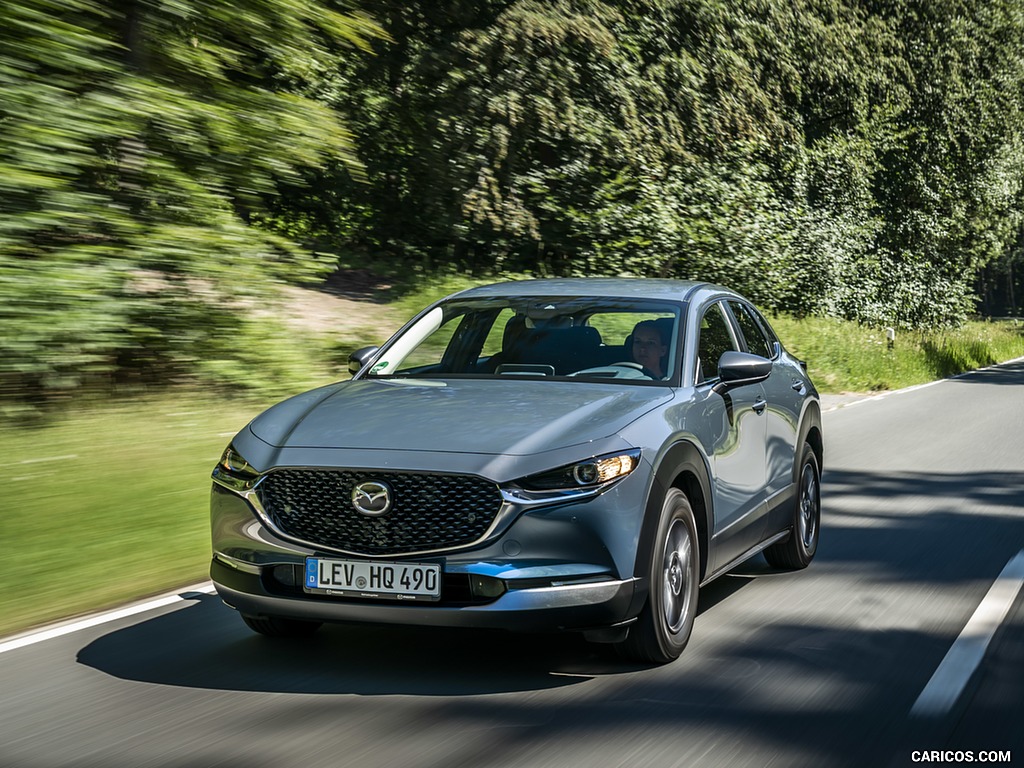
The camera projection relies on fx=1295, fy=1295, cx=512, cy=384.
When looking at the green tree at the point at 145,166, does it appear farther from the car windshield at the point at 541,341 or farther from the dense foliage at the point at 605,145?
the dense foliage at the point at 605,145

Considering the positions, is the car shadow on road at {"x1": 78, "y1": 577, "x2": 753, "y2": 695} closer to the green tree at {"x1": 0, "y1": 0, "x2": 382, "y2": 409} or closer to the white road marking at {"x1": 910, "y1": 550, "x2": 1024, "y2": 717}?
the white road marking at {"x1": 910, "y1": 550, "x2": 1024, "y2": 717}

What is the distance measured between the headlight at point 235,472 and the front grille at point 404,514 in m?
0.29

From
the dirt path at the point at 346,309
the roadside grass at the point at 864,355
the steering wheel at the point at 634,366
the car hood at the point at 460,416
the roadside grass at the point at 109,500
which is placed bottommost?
the roadside grass at the point at 864,355

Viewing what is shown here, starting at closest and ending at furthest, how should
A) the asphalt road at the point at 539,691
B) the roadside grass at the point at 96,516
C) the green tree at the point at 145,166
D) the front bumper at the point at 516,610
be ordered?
1. the asphalt road at the point at 539,691
2. the front bumper at the point at 516,610
3. the roadside grass at the point at 96,516
4. the green tree at the point at 145,166

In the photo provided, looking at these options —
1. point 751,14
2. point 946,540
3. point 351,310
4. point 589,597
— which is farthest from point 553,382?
point 751,14

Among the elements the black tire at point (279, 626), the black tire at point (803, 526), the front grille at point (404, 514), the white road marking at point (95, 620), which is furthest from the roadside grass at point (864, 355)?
the front grille at point (404, 514)

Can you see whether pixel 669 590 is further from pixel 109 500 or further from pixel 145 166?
pixel 145 166

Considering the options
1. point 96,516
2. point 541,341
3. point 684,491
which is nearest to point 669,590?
point 684,491

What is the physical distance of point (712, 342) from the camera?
6.25 meters

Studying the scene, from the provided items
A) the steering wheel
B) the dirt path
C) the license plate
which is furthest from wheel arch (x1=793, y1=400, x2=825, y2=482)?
the dirt path

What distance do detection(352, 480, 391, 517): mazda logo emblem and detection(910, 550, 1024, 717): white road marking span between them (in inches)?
76.7

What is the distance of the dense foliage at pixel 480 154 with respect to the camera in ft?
31.5

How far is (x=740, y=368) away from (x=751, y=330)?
144 cm

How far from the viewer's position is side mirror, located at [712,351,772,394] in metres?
5.75
